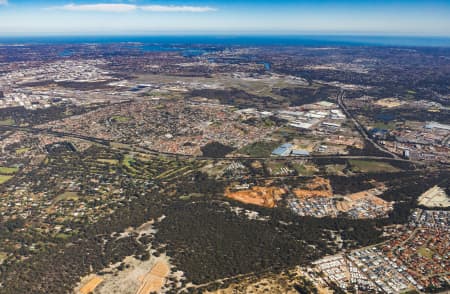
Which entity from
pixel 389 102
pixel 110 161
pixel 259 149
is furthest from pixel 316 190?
pixel 389 102

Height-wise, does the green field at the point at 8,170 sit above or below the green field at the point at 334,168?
above

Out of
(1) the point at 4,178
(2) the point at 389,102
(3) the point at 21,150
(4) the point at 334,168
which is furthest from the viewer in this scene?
(2) the point at 389,102

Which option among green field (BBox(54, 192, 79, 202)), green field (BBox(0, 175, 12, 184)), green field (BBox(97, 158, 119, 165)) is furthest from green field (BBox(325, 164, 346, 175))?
green field (BBox(0, 175, 12, 184))

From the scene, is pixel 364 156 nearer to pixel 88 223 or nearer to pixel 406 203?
pixel 406 203

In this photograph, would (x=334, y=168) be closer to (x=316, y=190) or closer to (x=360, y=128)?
(x=316, y=190)

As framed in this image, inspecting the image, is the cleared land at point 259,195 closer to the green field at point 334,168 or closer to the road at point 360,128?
the green field at point 334,168

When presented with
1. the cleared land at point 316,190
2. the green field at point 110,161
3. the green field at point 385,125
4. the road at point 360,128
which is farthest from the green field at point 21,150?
the green field at point 385,125

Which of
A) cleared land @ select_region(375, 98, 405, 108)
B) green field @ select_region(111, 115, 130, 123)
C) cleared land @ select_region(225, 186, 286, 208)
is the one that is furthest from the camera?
cleared land @ select_region(375, 98, 405, 108)

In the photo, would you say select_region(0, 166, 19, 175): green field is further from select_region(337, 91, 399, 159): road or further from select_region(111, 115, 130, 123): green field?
select_region(337, 91, 399, 159): road
